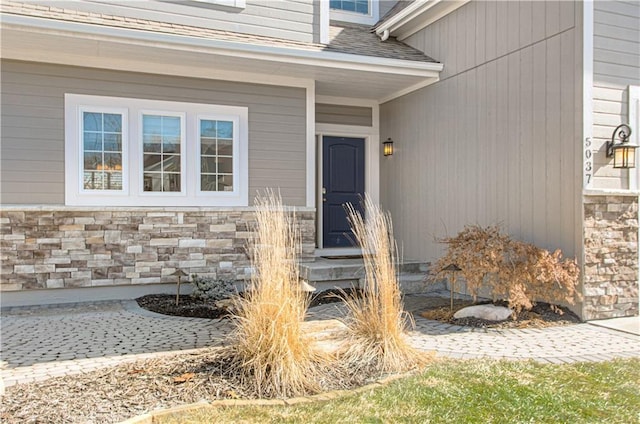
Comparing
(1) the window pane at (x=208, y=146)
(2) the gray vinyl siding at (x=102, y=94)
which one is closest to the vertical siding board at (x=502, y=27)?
(2) the gray vinyl siding at (x=102, y=94)

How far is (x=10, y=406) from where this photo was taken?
267 cm

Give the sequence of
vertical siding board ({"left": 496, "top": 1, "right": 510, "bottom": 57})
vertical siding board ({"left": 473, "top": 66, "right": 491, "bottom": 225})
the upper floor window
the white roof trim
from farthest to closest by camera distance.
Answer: the upper floor window < the white roof trim < vertical siding board ({"left": 473, "top": 66, "right": 491, "bottom": 225}) < vertical siding board ({"left": 496, "top": 1, "right": 510, "bottom": 57})

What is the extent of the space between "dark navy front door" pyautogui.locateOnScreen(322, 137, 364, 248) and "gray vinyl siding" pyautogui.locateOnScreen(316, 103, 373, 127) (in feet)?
0.93

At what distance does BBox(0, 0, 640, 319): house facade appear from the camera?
500 centimetres

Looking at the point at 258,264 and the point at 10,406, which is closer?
the point at 10,406

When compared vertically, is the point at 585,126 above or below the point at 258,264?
above

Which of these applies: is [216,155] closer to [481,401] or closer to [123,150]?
[123,150]

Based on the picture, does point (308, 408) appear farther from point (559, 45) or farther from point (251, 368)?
point (559, 45)

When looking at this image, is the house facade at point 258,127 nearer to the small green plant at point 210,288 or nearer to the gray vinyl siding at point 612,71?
the gray vinyl siding at point 612,71

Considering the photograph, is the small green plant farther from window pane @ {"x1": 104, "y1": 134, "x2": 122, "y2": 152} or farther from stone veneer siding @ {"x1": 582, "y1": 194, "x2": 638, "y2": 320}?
stone veneer siding @ {"x1": 582, "y1": 194, "x2": 638, "y2": 320}

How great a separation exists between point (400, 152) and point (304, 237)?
2.22 meters

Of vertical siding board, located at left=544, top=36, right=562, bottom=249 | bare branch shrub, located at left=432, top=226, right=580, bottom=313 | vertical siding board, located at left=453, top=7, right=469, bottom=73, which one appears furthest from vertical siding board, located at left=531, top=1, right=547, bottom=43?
bare branch shrub, located at left=432, top=226, right=580, bottom=313

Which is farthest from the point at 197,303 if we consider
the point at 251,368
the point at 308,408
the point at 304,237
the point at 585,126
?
the point at 585,126

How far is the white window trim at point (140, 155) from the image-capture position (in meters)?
5.74
